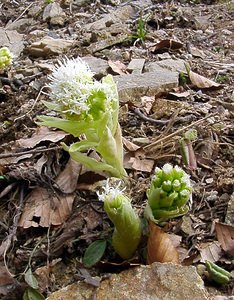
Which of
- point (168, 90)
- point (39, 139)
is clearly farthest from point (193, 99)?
point (39, 139)

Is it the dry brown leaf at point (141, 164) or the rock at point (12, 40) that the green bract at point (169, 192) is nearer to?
the dry brown leaf at point (141, 164)

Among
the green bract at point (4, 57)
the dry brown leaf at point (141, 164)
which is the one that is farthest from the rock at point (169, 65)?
the dry brown leaf at point (141, 164)

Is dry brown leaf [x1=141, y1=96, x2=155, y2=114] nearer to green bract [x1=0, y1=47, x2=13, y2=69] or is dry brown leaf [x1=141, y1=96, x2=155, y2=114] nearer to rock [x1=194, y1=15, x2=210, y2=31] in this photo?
green bract [x1=0, y1=47, x2=13, y2=69]

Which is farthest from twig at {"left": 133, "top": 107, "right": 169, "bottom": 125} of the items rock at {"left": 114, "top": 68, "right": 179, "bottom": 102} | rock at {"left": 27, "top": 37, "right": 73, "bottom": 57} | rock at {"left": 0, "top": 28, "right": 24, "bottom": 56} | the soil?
rock at {"left": 0, "top": 28, "right": 24, "bottom": 56}

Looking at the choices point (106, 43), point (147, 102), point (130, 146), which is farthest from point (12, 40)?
point (130, 146)

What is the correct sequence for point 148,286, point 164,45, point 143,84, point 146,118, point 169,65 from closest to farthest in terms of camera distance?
point 148,286, point 146,118, point 143,84, point 169,65, point 164,45

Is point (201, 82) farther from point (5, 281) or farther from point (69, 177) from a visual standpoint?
point (5, 281)

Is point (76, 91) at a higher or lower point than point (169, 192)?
higher
